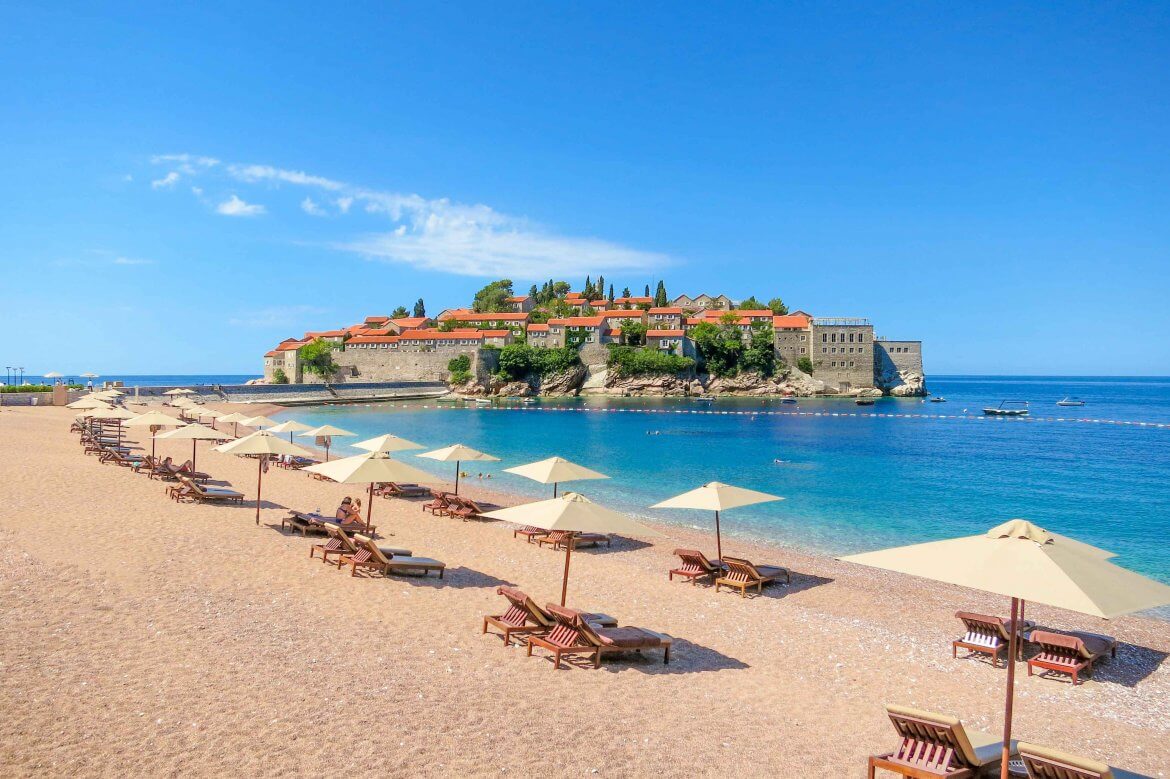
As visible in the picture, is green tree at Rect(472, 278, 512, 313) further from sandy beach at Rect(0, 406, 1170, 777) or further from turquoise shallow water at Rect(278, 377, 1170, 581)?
sandy beach at Rect(0, 406, 1170, 777)

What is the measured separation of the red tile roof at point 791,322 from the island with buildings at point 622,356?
14 centimetres

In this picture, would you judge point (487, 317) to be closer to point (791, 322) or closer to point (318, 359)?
point (318, 359)

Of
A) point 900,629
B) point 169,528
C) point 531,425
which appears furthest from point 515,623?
point 531,425

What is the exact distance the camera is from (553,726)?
596 cm

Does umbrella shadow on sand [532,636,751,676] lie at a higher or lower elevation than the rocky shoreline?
lower

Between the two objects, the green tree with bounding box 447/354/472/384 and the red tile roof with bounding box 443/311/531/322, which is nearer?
the green tree with bounding box 447/354/472/384

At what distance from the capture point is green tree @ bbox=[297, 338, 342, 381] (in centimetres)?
9044

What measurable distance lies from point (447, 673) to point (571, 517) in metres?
2.20

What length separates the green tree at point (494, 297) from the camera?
372 feet

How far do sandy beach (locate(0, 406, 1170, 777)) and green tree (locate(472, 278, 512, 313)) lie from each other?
101605 millimetres

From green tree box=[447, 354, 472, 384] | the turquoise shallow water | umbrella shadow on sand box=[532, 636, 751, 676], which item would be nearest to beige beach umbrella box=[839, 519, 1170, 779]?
umbrella shadow on sand box=[532, 636, 751, 676]

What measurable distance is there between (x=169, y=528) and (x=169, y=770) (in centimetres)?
883

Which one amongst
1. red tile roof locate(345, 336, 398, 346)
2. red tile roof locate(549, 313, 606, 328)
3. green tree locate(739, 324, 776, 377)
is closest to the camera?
red tile roof locate(549, 313, 606, 328)

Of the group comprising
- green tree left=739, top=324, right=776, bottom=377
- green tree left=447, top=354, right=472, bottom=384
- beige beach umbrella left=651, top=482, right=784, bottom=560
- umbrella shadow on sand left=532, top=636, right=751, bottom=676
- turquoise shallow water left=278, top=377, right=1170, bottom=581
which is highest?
green tree left=739, top=324, right=776, bottom=377
